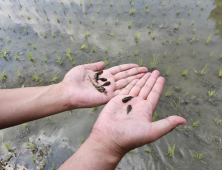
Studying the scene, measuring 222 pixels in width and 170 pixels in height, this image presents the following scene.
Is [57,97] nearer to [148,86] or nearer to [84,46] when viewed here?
[148,86]

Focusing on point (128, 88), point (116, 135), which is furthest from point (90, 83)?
point (116, 135)

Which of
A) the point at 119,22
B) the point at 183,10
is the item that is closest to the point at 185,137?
the point at 119,22

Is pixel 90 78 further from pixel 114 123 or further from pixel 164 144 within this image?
pixel 164 144

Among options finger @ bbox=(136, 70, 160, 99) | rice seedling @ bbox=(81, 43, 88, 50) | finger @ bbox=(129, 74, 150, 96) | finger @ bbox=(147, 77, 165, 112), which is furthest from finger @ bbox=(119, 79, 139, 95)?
rice seedling @ bbox=(81, 43, 88, 50)

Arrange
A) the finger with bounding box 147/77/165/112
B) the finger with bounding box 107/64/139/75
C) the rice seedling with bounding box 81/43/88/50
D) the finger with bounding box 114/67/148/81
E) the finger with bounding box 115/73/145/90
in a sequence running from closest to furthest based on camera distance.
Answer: the finger with bounding box 147/77/165/112 → the finger with bounding box 115/73/145/90 → the finger with bounding box 114/67/148/81 → the finger with bounding box 107/64/139/75 → the rice seedling with bounding box 81/43/88/50

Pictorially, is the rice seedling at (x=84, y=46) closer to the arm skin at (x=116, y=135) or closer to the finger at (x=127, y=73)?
the finger at (x=127, y=73)

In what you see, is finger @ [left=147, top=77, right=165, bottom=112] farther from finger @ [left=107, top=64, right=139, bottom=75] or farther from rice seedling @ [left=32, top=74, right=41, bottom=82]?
rice seedling @ [left=32, top=74, right=41, bottom=82]
